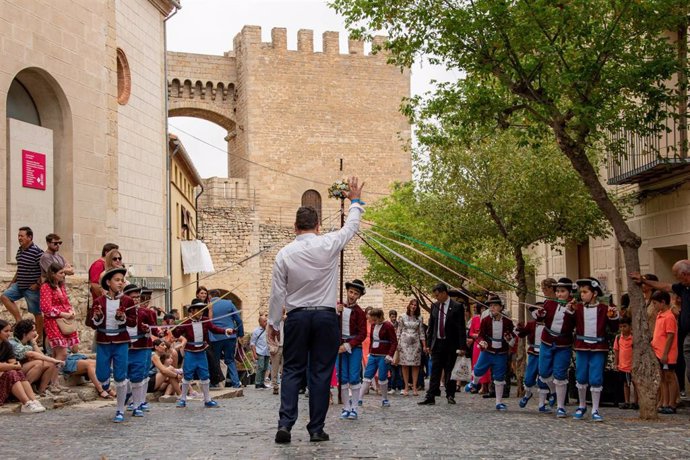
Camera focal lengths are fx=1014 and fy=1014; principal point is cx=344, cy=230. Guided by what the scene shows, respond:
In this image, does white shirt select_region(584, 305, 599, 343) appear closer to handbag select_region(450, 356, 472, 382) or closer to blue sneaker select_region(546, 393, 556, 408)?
blue sneaker select_region(546, 393, 556, 408)

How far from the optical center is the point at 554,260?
80.8ft

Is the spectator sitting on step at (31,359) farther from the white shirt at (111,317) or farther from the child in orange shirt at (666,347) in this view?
the child in orange shirt at (666,347)

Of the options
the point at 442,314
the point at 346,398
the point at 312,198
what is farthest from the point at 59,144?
the point at 312,198

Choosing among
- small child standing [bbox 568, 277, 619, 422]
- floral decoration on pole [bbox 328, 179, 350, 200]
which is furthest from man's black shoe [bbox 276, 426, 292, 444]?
small child standing [bbox 568, 277, 619, 422]

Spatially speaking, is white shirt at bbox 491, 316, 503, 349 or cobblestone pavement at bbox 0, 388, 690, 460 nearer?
cobblestone pavement at bbox 0, 388, 690, 460

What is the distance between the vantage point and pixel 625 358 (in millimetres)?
14328

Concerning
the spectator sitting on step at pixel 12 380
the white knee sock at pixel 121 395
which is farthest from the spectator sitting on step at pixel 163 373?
the white knee sock at pixel 121 395

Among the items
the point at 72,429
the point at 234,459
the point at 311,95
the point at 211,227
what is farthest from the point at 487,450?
the point at 311,95

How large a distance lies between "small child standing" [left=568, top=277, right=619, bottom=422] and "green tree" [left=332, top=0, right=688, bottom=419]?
47 cm

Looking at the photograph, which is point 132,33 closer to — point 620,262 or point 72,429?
point 620,262

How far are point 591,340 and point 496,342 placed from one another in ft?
8.04

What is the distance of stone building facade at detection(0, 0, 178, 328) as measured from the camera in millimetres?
17406

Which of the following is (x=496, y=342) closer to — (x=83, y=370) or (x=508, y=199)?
(x=83, y=370)

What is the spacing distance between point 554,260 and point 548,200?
4.79 metres
